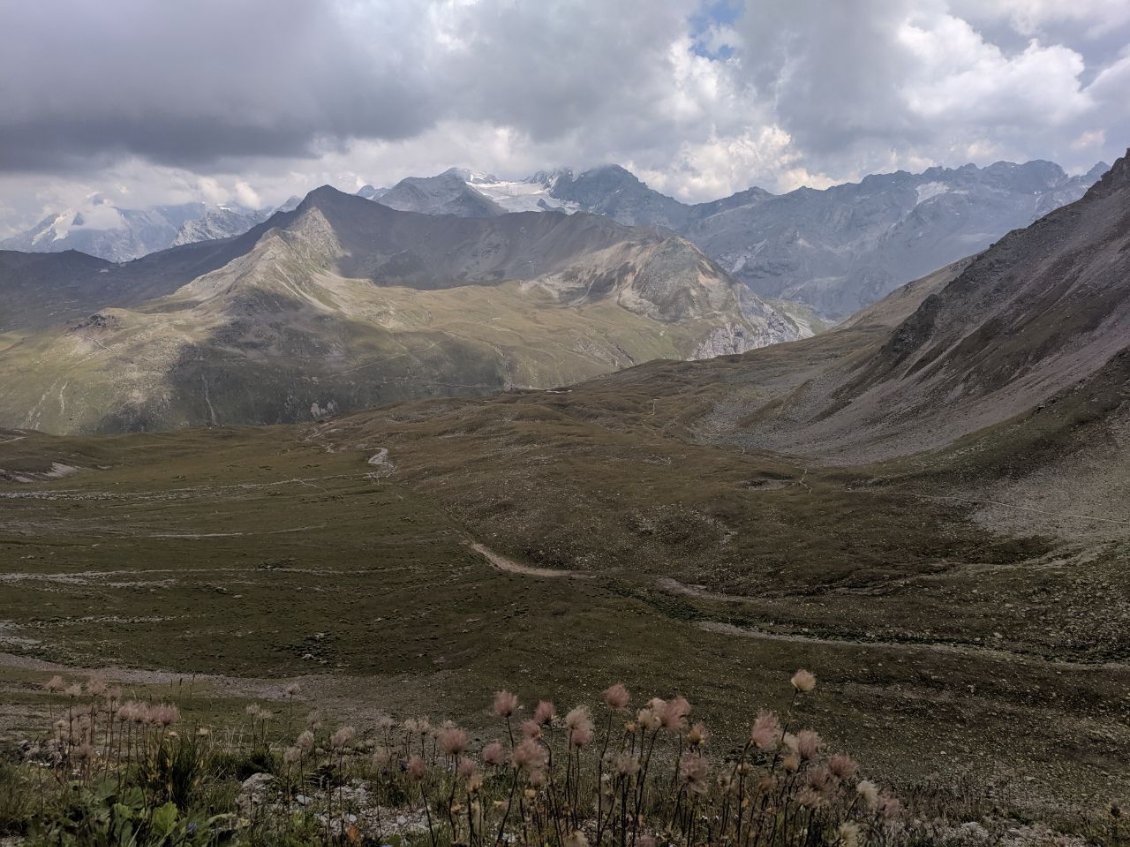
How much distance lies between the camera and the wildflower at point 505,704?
23.1 feet

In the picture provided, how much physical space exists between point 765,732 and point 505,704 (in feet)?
9.71

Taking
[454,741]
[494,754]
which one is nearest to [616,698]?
[494,754]

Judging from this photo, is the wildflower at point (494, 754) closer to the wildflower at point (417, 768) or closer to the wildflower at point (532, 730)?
the wildflower at point (532, 730)

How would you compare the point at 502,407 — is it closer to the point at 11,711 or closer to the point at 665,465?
the point at 665,465

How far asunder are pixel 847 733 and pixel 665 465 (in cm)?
7233

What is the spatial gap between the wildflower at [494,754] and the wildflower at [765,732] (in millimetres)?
2609

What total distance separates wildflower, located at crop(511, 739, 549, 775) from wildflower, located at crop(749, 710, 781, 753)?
215 cm

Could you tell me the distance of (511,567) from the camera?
67562mm

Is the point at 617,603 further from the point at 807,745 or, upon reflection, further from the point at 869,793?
the point at 807,745

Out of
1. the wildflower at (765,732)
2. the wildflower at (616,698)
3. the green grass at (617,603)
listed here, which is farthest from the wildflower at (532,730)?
the green grass at (617,603)

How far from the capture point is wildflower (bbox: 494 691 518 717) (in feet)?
23.1

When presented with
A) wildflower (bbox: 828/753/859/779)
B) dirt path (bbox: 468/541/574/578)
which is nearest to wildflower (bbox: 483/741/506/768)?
wildflower (bbox: 828/753/859/779)

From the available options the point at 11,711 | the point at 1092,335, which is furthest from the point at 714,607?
the point at 1092,335

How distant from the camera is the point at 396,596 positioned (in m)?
58.8
